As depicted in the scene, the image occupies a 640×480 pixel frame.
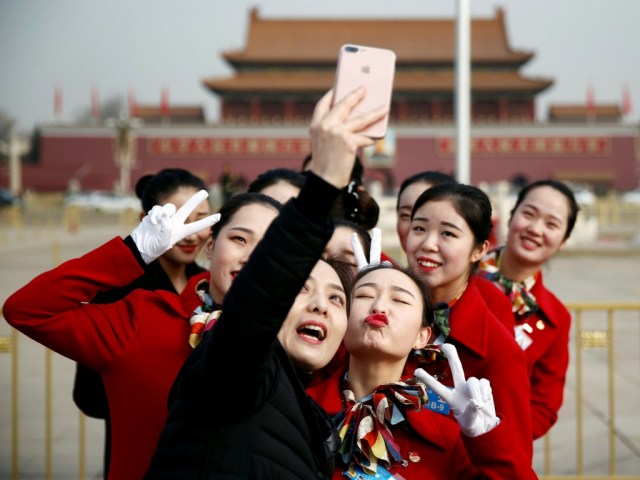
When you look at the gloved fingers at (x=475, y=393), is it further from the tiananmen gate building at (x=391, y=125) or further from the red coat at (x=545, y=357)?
the tiananmen gate building at (x=391, y=125)

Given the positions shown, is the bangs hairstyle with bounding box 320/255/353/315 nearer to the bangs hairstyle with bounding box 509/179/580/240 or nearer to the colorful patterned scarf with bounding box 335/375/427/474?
the colorful patterned scarf with bounding box 335/375/427/474

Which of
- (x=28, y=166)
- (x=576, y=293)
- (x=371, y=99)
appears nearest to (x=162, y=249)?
(x=371, y=99)

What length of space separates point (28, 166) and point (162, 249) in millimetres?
37469

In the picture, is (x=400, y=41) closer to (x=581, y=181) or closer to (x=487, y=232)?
(x=581, y=181)

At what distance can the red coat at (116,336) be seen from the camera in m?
1.77

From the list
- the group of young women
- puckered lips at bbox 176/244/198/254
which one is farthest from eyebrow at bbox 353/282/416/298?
puckered lips at bbox 176/244/198/254

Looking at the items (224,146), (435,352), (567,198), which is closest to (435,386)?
(435,352)

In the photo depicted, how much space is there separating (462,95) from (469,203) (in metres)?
4.77

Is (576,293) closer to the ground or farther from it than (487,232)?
closer to the ground

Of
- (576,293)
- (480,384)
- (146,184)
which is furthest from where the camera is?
(576,293)

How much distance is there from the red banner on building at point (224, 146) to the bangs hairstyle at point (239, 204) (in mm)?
31678

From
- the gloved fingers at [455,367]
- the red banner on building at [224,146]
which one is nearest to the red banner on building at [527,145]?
the red banner on building at [224,146]

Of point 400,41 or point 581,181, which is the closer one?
point 581,181

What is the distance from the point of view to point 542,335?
262 centimetres
